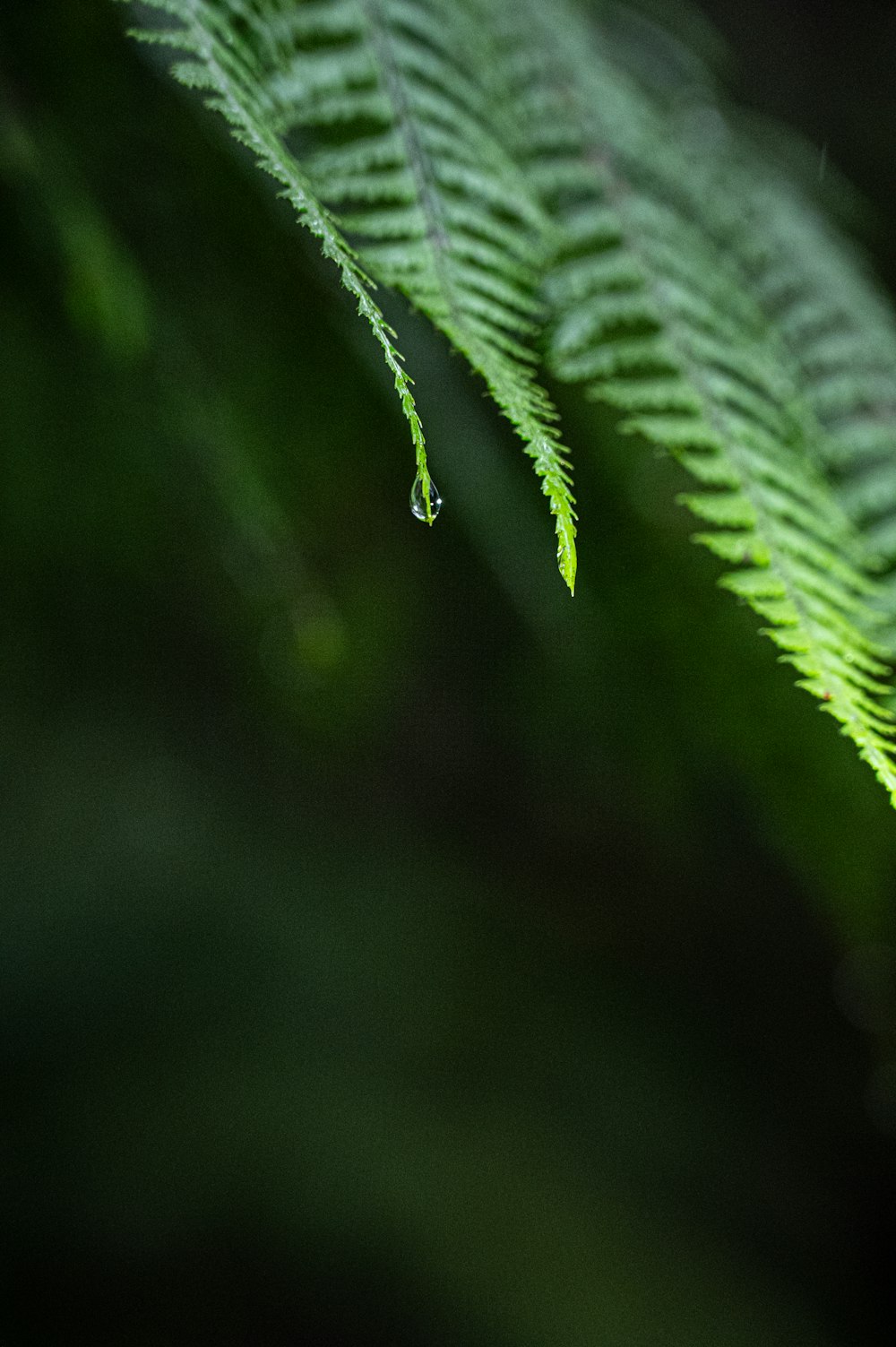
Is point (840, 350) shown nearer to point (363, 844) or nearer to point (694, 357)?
point (694, 357)

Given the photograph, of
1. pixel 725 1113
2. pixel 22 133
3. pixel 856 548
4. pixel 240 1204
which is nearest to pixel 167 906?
pixel 240 1204

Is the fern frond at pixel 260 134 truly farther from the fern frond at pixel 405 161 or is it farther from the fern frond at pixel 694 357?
the fern frond at pixel 694 357

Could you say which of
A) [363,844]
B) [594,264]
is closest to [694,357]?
[594,264]

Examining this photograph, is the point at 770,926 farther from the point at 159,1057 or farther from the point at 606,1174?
the point at 159,1057

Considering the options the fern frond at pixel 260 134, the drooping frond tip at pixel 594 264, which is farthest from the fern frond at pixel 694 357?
the fern frond at pixel 260 134

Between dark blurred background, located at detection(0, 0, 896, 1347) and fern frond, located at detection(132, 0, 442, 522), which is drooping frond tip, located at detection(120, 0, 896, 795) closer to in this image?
fern frond, located at detection(132, 0, 442, 522)

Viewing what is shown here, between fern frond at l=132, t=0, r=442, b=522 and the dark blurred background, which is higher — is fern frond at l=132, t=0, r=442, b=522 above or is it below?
above

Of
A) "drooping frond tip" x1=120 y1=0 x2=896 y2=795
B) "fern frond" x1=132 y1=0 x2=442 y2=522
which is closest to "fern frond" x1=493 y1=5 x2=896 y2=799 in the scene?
"drooping frond tip" x1=120 y1=0 x2=896 y2=795
